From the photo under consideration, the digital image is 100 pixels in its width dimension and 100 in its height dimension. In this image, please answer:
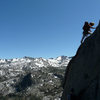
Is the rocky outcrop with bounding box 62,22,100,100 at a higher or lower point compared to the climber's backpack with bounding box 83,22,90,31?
lower

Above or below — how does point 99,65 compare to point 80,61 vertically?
below

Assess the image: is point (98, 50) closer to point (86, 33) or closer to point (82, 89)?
point (82, 89)

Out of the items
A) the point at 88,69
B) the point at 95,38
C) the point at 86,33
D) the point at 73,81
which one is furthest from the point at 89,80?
the point at 86,33

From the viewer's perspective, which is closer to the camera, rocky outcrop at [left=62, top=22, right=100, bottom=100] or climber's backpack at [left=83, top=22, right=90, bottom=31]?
rocky outcrop at [left=62, top=22, right=100, bottom=100]

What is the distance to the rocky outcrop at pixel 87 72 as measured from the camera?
20188 millimetres

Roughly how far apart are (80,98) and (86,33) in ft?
45.0

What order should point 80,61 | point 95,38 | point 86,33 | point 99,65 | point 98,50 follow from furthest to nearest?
1. point 86,33
2. point 80,61
3. point 95,38
4. point 98,50
5. point 99,65

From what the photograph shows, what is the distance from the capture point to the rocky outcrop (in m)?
20.2

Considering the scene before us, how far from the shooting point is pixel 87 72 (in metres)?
23.3

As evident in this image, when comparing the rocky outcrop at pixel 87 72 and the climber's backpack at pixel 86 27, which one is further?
the climber's backpack at pixel 86 27

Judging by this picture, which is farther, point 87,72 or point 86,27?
point 86,27

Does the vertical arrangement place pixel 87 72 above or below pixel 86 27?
below

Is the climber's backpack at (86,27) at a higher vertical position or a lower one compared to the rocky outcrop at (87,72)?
higher

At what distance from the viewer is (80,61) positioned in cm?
2658
